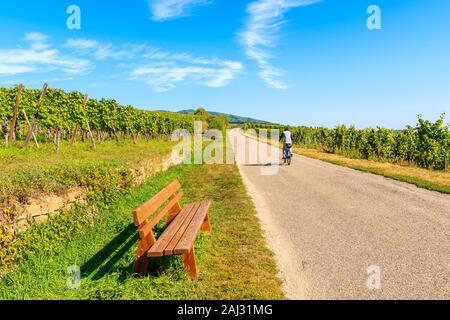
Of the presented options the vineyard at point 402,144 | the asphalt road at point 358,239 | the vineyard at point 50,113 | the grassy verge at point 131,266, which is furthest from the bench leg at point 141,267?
the vineyard at point 402,144

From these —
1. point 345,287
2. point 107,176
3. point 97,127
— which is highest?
point 97,127

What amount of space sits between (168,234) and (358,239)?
3545 millimetres

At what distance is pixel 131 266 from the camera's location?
494cm

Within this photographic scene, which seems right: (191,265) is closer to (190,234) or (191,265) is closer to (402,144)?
(190,234)

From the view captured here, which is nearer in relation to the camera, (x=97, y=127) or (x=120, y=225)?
(x=120, y=225)

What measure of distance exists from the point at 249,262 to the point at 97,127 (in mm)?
18979

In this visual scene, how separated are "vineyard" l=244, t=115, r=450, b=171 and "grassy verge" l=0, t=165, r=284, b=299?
1698 centimetres

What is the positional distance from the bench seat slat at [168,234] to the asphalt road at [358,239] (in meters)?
1.63

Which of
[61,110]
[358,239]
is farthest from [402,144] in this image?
[61,110]

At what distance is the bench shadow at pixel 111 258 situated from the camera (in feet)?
Answer: 15.8

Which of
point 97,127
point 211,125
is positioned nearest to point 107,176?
point 97,127

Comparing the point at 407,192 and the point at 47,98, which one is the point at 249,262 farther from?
the point at 47,98

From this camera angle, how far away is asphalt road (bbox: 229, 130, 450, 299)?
166 inches

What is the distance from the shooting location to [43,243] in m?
5.20
